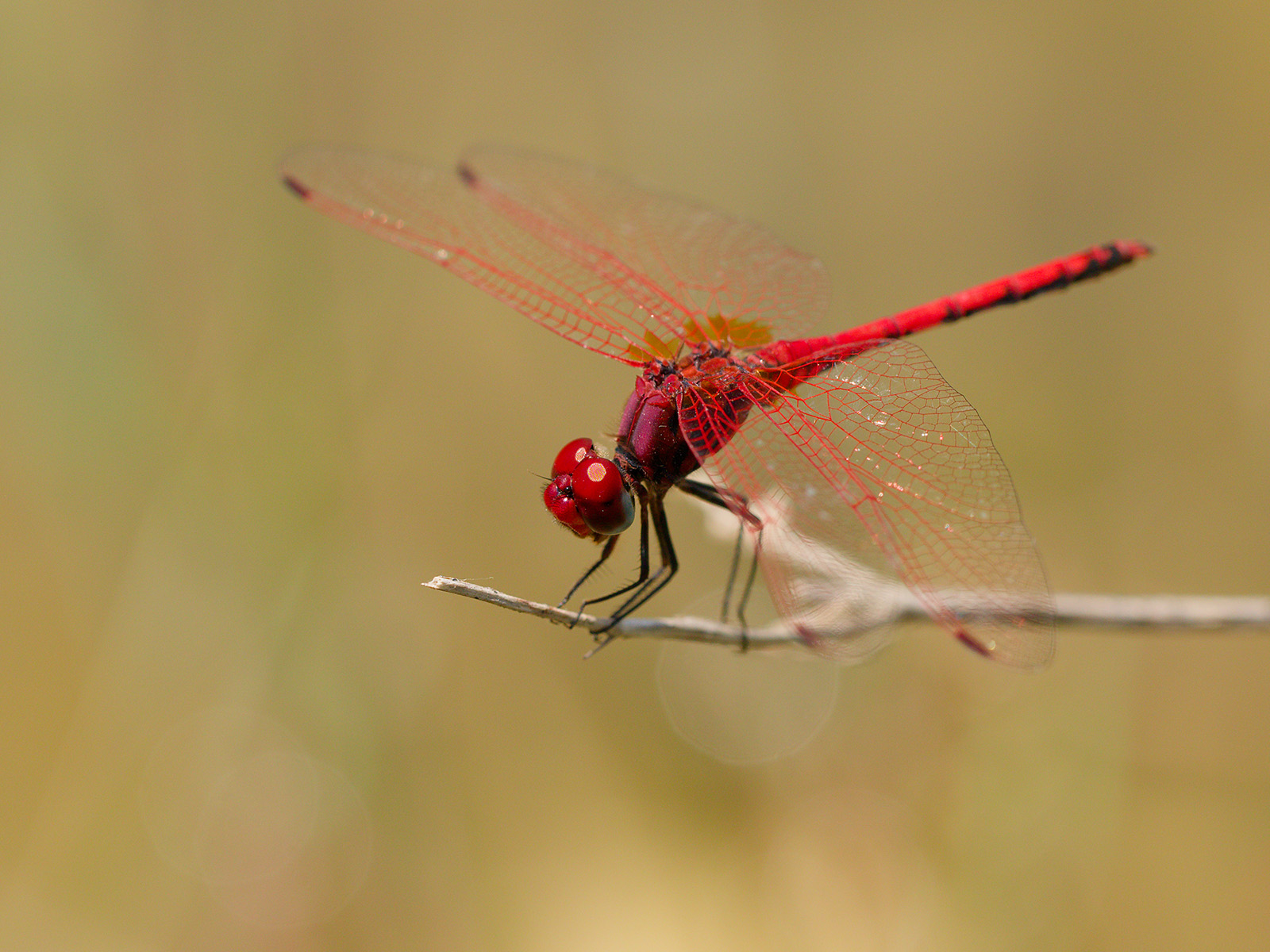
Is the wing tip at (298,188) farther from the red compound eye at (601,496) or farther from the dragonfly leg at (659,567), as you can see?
the dragonfly leg at (659,567)

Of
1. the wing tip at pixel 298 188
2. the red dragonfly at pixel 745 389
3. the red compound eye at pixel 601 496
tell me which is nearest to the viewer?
the red dragonfly at pixel 745 389

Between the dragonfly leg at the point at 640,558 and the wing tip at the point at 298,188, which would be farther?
the wing tip at the point at 298,188

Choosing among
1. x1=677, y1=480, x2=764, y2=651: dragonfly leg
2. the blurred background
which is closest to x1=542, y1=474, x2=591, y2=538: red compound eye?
x1=677, y1=480, x2=764, y2=651: dragonfly leg

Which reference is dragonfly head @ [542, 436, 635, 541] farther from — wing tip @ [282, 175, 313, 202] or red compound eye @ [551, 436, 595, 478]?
wing tip @ [282, 175, 313, 202]

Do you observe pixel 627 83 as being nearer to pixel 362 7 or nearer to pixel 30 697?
pixel 362 7

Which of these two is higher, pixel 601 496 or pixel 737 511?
pixel 737 511

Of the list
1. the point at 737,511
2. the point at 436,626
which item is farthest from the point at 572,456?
the point at 436,626

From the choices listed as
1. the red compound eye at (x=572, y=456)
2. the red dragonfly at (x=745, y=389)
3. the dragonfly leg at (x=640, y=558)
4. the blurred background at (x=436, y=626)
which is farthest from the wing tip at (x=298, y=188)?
the dragonfly leg at (x=640, y=558)

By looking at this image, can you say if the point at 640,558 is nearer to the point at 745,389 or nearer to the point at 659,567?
the point at 659,567
